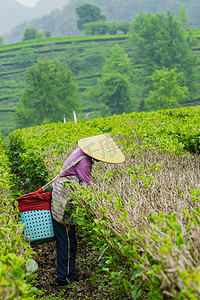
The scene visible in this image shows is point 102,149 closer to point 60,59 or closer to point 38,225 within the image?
point 38,225

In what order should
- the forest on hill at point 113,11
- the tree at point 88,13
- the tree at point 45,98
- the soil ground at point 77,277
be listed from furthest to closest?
the forest on hill at point 113,11, the tree at point 88,13, the tree at point 45,98, the soil ground at point 77,277

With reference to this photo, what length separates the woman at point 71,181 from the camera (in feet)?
11.0

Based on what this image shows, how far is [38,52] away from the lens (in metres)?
69.4

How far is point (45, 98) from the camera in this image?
43906 millimetres

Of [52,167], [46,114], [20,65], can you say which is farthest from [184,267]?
[20,65]

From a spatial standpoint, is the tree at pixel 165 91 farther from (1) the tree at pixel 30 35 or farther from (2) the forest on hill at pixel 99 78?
(1) the tree at pixel 30 35

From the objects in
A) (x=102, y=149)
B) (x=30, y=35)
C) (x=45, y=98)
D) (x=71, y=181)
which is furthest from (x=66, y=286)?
(x=30, y=35)

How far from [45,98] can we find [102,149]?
137 ft

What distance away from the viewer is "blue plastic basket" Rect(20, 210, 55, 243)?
3432 mm

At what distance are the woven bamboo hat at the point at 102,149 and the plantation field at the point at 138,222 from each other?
8.3 inches

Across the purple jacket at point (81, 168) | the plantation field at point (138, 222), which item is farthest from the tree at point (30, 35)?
the purple jacket at point (81, 168)

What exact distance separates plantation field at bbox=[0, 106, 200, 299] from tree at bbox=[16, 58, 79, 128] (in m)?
38.1

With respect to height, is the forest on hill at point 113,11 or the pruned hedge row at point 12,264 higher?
the forest on hill at point 113,11

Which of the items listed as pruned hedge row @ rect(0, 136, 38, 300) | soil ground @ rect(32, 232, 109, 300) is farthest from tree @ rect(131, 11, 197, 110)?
pruned hedge row @ rect(0, 136, 38, 300)
